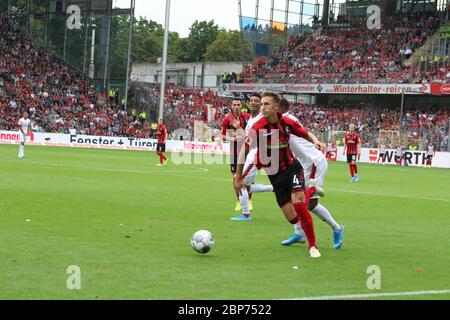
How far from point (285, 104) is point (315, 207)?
1.71 m

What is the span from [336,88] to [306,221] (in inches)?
2110

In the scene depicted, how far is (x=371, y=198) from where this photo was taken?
875 inches

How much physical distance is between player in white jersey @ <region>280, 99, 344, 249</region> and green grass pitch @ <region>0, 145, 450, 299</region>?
0.96 feet

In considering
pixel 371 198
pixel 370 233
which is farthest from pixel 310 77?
pixel 370 233

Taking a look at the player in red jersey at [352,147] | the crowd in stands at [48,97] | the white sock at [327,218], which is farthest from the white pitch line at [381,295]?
the crowd in stands at [48,97]

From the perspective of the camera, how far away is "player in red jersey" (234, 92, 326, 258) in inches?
429

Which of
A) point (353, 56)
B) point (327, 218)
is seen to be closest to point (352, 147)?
point (327, 218)

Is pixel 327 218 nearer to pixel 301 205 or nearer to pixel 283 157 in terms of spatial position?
pixel 301 205

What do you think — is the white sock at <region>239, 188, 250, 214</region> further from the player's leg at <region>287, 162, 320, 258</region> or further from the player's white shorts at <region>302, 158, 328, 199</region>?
the player's leg at <region>287, 162, 320, 258</region>

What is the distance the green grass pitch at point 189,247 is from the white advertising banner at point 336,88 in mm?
37720

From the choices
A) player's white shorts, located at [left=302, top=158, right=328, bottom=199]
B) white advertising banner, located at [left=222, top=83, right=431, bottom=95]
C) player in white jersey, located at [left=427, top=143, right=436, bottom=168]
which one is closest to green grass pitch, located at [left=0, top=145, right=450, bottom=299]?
player's white shorts, located at [left=302, top=158, right=328, bottom=199]

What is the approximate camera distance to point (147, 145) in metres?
59.0

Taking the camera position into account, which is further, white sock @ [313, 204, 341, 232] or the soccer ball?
white sock @ [313, 204, 341, 232]
